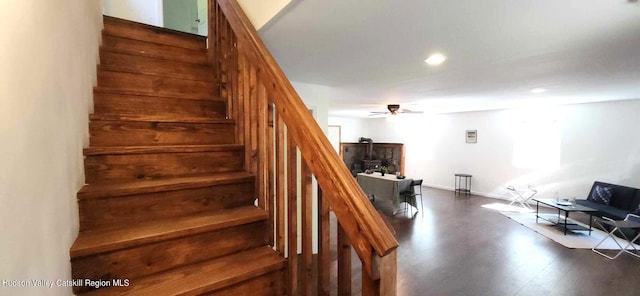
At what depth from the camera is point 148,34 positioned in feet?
8.04

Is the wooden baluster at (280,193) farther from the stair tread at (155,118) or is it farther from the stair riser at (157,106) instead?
the stair riser at (157,106)

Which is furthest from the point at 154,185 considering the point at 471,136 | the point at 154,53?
the point at 471,136

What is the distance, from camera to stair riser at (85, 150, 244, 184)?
57.1 inches

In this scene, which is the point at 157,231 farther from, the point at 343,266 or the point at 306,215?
the point at 343,266

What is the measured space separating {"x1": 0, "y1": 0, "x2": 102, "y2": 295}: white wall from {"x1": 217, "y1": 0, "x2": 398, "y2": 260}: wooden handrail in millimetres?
772

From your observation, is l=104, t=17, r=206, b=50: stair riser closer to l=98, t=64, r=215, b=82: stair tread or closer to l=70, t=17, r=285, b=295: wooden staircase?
l=70, t=17, r=285, b=295: wooden staircase

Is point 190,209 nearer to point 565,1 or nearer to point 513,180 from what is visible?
point 565,1

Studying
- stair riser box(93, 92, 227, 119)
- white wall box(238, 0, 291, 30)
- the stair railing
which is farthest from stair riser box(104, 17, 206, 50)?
white wall box(238, 0, 291, 30)

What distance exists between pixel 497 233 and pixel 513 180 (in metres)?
3.05

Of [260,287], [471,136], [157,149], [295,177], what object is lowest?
[260,287]

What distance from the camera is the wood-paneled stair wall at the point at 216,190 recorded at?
988 mm

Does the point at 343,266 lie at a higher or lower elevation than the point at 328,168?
lower

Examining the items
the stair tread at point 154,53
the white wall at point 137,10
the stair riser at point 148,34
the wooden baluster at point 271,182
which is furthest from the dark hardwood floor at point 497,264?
the white wall at point 137,10

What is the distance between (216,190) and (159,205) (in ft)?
0.92
